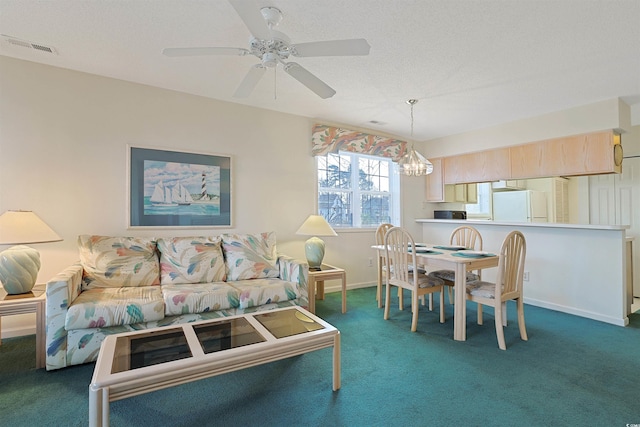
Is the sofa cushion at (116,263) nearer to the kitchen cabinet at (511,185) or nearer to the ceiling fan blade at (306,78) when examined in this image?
the ceiling fan blade at (306,78)

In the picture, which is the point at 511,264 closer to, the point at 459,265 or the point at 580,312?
the point at 459,265

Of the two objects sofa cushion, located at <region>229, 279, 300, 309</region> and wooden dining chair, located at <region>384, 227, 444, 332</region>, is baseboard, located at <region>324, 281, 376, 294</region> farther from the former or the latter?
sofa cushion, located at <region>229, 279, 300, 309</region>

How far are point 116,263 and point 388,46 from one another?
2.87 meters

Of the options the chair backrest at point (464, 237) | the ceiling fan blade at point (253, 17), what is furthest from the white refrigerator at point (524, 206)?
the ceiling fan blade at point (253, 17)

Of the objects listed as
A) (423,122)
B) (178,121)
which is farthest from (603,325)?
(178,121)

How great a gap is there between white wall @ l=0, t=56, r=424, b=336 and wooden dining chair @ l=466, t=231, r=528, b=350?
226 centimetres

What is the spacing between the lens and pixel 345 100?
11.5 ft

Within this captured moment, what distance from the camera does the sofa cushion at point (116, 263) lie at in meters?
2.60

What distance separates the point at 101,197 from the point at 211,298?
1.54 meters

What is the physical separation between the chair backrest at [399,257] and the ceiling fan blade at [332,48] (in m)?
1.72

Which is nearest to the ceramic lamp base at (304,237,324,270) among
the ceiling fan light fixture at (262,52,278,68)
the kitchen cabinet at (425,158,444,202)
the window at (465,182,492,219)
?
the ceiling fan light fixture at (262,52,278,68)

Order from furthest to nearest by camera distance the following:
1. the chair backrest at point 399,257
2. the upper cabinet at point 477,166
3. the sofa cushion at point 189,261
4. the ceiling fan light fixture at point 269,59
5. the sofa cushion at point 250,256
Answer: the upper cabinet at point 477,166 < the sofa cushion at point 250,256 < the chair backrest at point 399,257 < the sofa cushion at point 189,261 < the ceiling fan light fixture at point 269,59

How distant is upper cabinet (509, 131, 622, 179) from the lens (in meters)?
3.37

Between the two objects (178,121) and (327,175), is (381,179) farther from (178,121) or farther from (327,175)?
(178,121)
